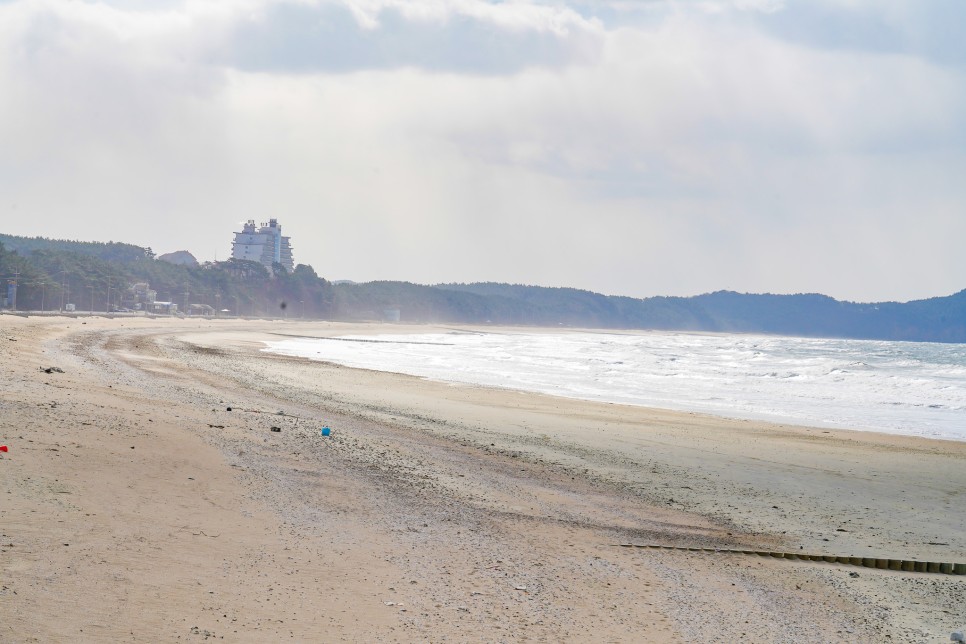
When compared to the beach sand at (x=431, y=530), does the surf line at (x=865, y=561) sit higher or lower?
lower

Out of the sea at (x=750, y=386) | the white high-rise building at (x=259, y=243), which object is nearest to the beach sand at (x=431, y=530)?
the sea at (x=750, y=386)

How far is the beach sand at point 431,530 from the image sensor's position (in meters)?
5.55

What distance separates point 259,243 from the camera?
559ft

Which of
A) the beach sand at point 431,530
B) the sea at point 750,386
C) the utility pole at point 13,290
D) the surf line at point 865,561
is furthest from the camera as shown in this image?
the utility pole at point 13,290

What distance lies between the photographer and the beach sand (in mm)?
5547

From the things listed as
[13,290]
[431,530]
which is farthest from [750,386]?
[13,290]

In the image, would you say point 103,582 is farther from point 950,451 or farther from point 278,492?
point 950,451

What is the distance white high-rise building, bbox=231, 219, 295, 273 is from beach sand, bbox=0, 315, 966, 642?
520 feet

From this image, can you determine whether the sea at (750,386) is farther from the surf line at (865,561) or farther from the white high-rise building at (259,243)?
the white high-rise building at (259,243)

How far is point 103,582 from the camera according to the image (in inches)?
217

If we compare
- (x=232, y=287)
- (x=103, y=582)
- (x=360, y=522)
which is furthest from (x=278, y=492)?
(x=232, y=287)

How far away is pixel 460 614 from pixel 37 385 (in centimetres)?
1106

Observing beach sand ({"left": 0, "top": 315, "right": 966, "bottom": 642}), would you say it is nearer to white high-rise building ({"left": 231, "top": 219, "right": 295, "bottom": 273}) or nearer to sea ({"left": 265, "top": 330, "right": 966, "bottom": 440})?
sea ({"left": 265, "top": 330, "right": 966, "bottom": 440})

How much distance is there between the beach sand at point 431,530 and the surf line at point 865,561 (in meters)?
0.14
